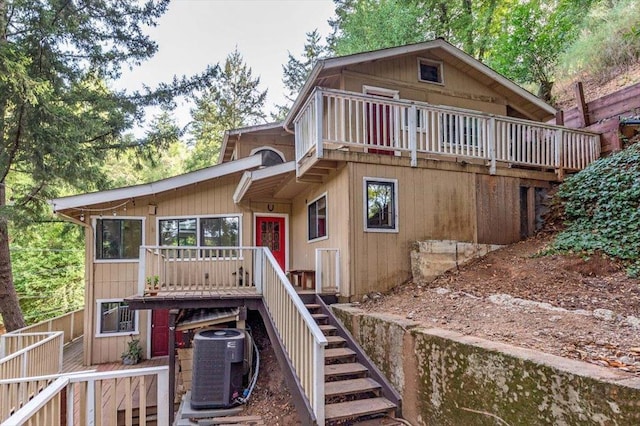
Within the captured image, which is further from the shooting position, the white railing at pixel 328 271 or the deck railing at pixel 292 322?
the white railing at pixel 328 271

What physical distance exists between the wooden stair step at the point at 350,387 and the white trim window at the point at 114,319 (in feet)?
23.6

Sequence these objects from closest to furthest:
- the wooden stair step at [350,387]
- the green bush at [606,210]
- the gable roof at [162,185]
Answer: the wooden stair step at [350,387], the green bush at [606,210], the gable roof at [162,185]

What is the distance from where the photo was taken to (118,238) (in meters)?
9.59

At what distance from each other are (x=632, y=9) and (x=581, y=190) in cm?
920

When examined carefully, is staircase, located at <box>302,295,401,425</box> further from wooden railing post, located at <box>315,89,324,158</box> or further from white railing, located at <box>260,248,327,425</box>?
wooden railing post, located at <box>315,89,324,158</box>

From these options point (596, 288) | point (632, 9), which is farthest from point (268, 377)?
point (632, 9)

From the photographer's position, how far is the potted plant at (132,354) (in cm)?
909

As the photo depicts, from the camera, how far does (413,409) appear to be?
405 cm

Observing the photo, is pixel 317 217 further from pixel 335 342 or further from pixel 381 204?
pixel 335 342

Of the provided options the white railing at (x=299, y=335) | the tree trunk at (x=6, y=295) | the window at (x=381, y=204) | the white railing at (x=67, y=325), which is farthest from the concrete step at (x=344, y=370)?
the tree trunk at (x=6, y=295)

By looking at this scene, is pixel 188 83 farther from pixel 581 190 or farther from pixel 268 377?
→ pixel 581 190

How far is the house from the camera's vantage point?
6301 millimetres

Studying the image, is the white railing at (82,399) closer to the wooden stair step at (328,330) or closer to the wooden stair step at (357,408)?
the wooden stair step at (357,408)

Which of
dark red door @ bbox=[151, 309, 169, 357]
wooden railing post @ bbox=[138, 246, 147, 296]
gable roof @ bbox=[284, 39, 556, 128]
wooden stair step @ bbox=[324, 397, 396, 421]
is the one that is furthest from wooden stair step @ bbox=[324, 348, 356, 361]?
dark red door @ bbox=[151, 309, 169, 357]
